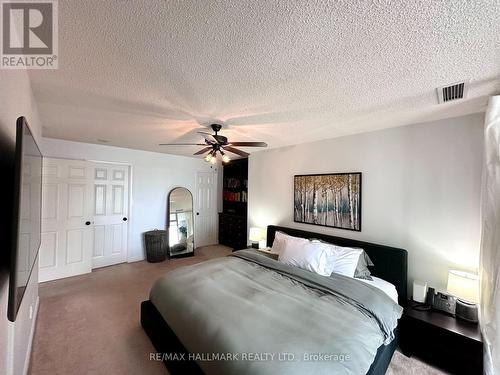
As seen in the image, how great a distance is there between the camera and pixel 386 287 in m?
2.43

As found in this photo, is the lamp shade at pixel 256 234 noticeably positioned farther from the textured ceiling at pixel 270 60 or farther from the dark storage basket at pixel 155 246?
the textured ceiling at pixel 270 60

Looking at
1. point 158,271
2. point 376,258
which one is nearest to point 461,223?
point 376,258

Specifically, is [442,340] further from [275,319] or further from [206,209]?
[206,209]

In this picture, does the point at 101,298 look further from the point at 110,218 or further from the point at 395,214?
the point at 395,214

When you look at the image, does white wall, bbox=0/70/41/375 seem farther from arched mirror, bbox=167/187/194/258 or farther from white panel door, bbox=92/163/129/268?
arched mirror, bbox=167/187/194/258

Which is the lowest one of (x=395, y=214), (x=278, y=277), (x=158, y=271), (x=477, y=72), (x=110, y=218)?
(x=158, y=271)

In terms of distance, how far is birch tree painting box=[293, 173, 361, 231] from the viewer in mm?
3088

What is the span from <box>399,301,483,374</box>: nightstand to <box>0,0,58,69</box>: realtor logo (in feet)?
11.5

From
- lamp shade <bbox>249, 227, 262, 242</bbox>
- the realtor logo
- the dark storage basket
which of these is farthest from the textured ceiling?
the dark storage basket

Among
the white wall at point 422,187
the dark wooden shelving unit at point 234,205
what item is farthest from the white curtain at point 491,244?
the dark wooden shelving unit at point 234,205

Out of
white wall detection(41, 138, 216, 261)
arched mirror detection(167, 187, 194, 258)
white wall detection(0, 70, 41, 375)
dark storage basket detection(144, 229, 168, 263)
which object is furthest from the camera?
arched mirror detection(167, 187, 194, 258)

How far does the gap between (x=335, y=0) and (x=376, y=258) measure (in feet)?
8.92

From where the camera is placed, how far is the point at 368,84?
5.61 feet

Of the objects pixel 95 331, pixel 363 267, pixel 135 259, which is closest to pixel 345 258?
pixel 363 267
